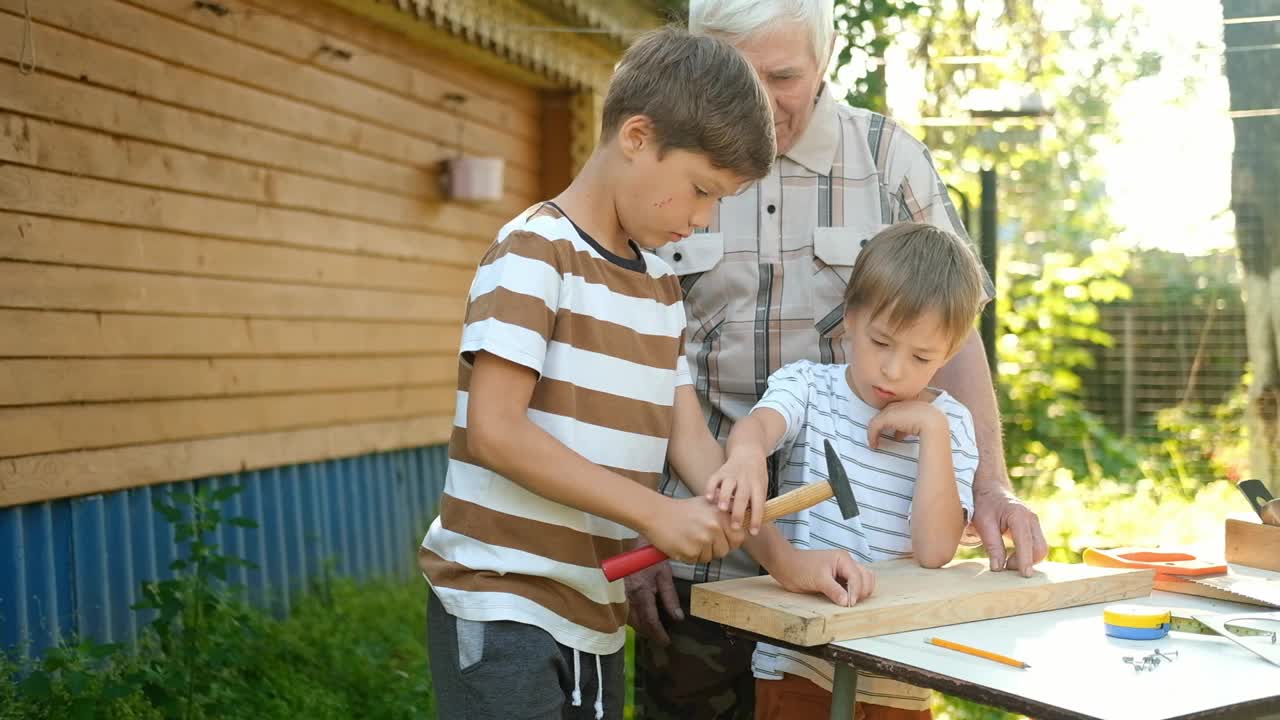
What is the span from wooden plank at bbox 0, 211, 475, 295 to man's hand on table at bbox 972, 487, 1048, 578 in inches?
125

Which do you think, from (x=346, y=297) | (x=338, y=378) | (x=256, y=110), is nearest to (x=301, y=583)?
(x=338, y=378)

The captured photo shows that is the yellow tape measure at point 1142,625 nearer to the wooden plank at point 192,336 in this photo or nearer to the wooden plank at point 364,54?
the wooden plank at point 192,336

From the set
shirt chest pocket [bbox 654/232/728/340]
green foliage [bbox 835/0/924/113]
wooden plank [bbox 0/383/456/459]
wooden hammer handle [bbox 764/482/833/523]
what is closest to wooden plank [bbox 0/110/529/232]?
wooden plank [bbox 0/383/456/459]

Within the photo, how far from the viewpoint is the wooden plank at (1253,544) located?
2.20m

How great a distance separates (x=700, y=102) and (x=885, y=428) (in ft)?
2.14

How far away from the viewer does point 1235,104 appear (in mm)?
5391

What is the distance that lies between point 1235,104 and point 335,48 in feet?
12.8

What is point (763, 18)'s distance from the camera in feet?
7.07

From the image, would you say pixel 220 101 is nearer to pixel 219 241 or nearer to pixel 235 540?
pixel 219 241

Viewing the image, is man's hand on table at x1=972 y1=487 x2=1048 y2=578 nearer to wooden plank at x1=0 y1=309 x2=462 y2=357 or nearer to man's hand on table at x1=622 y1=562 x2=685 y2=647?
man's hand on table at x1=622 y1=562 x2=685 y2=647

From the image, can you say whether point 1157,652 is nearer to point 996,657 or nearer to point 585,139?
point 996,657

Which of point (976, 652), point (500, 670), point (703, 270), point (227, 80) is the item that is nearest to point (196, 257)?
point (227, 80)

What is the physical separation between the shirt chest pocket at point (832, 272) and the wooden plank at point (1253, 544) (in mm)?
776

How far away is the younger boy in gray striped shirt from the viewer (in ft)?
6.60
